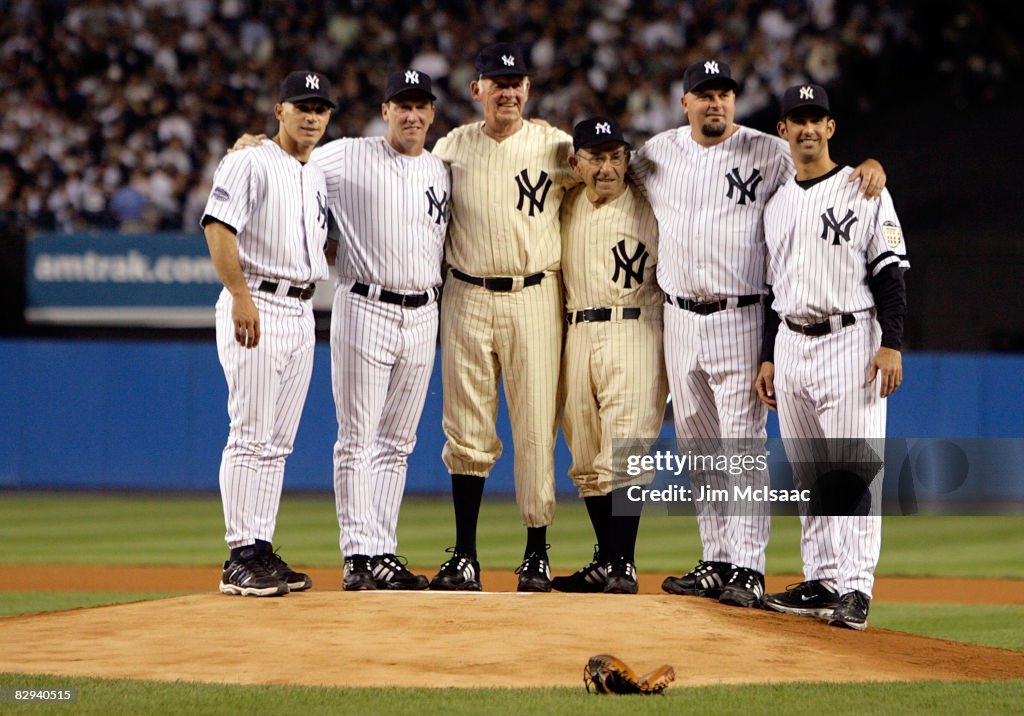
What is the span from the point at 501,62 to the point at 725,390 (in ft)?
5.20

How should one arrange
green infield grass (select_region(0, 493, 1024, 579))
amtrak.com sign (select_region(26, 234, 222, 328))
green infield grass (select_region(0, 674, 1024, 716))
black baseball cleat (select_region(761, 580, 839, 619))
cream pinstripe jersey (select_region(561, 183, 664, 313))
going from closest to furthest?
green infield grass (select_region(0, 674, 1024, 716)), black baseball cleat (select_region(761, 580, 839, 619)), cream pinstripe jersey (select_region(561, 183, 664, 313)), green infield grass (select_region(0, 493, 1024, 579)), amtrak.com sign (select_region(26, 234, 222, 328))

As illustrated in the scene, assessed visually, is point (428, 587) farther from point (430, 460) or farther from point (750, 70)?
point (750, 70)

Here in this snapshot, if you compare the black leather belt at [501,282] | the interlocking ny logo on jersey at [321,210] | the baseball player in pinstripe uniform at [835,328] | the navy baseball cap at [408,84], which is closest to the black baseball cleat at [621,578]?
the baseball player in pinstripe uniform at [835,328]

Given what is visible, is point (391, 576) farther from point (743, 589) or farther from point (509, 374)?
point (743, 589)

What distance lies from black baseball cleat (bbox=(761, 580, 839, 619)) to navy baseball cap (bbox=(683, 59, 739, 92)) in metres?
1.97

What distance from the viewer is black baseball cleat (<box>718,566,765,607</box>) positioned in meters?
5.20

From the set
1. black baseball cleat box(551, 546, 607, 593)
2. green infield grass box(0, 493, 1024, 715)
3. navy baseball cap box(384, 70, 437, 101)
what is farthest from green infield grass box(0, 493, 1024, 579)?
navy baseball cap box(384, 70, 437, 101)

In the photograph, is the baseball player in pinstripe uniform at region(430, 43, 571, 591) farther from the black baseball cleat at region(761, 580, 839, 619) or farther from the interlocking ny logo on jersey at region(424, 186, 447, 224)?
the black baseball cleat at region(761, 580, 839, 619)

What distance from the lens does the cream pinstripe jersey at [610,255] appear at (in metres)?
5.48

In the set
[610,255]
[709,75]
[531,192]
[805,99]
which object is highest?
[709,75]

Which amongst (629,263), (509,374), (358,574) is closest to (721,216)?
(629,263)

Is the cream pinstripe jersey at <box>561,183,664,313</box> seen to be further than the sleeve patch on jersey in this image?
Yes

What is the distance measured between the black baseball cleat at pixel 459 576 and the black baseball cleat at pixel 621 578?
54cm

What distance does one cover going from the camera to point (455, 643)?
454cm
